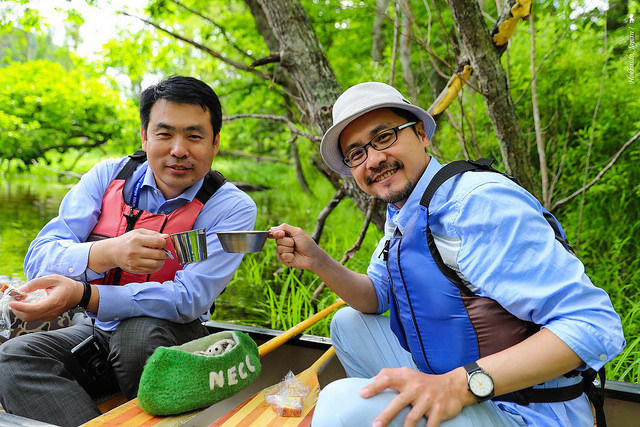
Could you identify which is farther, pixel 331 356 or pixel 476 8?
pixel 476 8

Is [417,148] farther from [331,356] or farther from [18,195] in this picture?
[18,195]

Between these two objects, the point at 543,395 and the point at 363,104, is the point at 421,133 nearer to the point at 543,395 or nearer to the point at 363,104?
the point at 363,104

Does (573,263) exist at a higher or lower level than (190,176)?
lower

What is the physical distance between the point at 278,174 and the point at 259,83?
10.9 metres

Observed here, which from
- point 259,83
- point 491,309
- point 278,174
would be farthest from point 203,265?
point 278,174

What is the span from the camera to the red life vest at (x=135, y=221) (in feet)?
7.57

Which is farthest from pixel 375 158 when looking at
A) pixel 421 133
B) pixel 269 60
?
pixel 269 60

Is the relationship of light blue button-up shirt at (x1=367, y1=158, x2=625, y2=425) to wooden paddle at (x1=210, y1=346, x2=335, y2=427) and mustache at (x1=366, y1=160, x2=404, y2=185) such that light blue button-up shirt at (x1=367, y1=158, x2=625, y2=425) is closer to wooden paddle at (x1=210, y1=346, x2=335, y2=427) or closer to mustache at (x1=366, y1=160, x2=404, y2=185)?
mustache at (x1=366, y1=160, x2=404, y2=185)

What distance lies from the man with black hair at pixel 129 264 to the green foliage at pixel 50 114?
6050 mm

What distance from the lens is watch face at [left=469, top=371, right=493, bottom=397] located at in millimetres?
1266

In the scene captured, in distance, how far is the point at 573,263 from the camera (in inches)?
51.7

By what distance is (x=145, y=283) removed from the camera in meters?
2.16

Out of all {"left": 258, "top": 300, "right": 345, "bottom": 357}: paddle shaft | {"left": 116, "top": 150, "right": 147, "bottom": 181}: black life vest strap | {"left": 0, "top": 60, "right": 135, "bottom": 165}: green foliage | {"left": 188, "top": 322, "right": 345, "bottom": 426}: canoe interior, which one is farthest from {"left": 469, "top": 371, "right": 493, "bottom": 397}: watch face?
{"left": 0, "top": 60, "right": 135, "bottom": 165}: green foliage

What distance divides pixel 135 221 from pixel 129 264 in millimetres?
439
